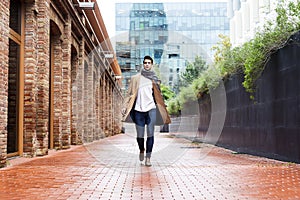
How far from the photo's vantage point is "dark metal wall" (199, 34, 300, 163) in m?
9.08

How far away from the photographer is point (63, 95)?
587 inches

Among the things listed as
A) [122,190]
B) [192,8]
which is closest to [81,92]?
[122,190]

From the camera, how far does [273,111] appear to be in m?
10.4

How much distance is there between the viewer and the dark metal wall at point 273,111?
9.08 meters

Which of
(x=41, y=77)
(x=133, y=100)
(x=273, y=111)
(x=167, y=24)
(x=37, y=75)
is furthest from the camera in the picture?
(x=167, y=24)

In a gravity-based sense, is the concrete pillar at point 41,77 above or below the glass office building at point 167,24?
below

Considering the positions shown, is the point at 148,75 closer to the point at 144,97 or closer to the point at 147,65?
the point at 147,65

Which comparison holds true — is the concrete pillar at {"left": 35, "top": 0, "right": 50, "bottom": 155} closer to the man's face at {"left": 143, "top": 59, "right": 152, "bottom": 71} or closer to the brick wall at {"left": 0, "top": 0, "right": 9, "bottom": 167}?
the brick wall at {"left": 0, "top": 0, "right": 9, "bottom": 167}

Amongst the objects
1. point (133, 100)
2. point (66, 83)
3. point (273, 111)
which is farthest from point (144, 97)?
point (66, 83)

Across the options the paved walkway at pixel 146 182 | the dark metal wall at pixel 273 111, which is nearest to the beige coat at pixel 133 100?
the paved walkway at pixel 146 182

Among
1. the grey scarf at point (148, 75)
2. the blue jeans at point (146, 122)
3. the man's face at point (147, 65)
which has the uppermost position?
the man's face at point (147, 65)

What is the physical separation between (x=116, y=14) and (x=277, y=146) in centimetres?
6074

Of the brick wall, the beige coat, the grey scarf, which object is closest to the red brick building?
the brick wall

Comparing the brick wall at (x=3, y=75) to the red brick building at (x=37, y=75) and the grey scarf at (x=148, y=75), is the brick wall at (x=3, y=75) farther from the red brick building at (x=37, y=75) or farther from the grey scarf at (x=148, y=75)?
the grey scarf at (x=148, y=75)
